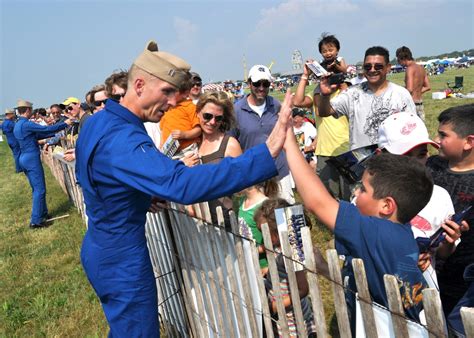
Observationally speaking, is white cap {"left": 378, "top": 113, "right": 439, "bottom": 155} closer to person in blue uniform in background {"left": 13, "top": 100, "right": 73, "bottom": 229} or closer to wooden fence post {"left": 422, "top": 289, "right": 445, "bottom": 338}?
wooden fence post {"left": 422, "top": 289, "right": 445, "bottom": 338}

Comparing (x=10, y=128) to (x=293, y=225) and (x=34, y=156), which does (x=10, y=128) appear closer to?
(x=34, y=156)

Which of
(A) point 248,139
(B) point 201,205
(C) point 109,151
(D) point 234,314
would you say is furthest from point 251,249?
(A) point 248,139

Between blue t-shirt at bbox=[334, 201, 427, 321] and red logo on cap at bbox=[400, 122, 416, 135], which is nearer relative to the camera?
blue t-shirt at bbox=[334, 201, 427, 321]

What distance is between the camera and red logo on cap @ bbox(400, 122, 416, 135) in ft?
8.36

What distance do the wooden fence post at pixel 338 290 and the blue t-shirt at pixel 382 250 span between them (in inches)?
6.5

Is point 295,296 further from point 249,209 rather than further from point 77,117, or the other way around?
point 77,117

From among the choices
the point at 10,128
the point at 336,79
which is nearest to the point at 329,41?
the point at 336,79

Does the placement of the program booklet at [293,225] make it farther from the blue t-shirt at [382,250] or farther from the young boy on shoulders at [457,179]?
the young boy on shoulders at [457,179]

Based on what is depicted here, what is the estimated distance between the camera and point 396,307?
51.2 inches

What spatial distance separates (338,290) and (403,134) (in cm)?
143

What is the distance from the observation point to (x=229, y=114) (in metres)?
3.86

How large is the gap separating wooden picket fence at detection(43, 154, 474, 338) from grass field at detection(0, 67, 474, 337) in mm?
1186

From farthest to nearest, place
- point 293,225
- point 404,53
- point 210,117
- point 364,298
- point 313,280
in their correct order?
point 404,53, point 210,117, point 293,225, point 313,280, point 364,298

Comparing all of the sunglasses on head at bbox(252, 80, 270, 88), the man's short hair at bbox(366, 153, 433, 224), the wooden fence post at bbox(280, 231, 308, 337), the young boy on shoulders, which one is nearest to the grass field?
the young boy on shoulders
